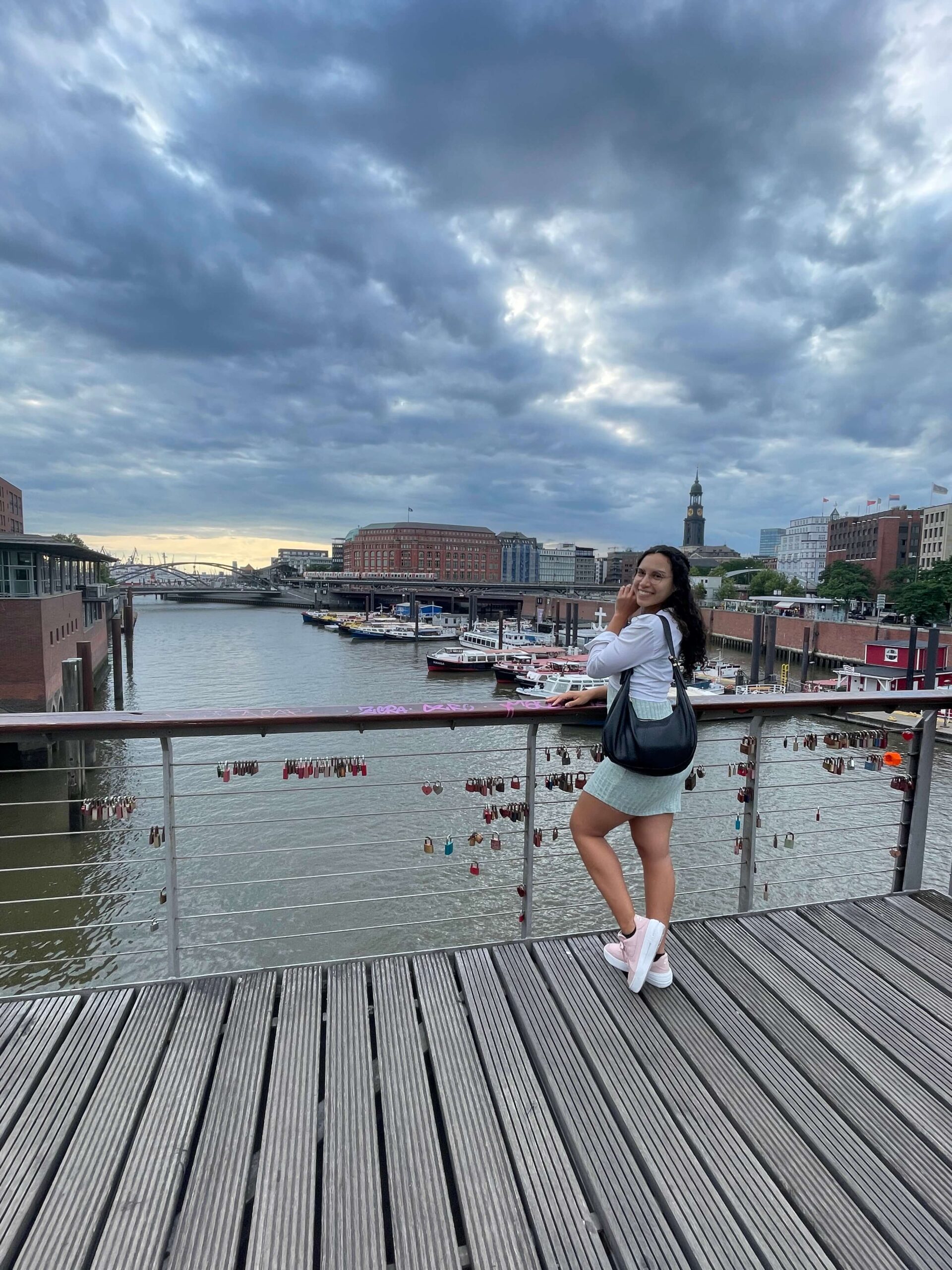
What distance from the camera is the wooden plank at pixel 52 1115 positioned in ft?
4.36

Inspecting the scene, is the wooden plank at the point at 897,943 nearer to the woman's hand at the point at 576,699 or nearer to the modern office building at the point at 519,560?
the woman's hand at the point at 576,699

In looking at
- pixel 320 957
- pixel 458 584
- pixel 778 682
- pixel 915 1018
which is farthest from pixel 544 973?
pixel 458 584

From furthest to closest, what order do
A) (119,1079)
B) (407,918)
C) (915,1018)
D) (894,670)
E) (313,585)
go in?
(313,585) < (894,670) < (407,918) < (915,1018) < (119,1079)

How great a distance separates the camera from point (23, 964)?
7.34 m

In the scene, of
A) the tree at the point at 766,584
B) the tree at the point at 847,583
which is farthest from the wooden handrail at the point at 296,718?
the tree at the point at 766,584

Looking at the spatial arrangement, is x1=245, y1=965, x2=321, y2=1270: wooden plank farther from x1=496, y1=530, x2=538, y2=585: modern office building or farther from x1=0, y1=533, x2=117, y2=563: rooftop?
x1=496, y1=530, x2=538, y2=585: modern office building

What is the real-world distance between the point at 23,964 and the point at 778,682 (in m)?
26.4

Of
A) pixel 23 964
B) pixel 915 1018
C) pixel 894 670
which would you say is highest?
pixel 915 1018

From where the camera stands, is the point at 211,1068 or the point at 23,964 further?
the point at 23,964

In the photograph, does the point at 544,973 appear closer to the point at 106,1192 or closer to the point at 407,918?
the point at 106,1192

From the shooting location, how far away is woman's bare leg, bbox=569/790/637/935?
215 centimetres

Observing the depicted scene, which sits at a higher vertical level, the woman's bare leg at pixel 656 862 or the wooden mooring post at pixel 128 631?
the woman's bare leg at pixel 656 862

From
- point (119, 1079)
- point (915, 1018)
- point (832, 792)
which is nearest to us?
point (119, 1079)

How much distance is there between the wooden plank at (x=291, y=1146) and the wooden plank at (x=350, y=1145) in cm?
3
